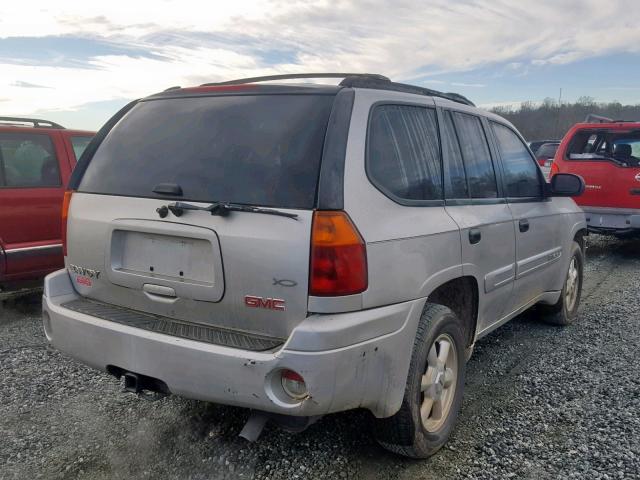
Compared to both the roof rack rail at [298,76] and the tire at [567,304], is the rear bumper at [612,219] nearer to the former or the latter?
the tire at [567,304]

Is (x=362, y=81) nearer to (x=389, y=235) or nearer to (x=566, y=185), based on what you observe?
(x=389, y=235)

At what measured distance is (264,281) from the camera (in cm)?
231

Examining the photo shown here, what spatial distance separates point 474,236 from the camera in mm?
3148

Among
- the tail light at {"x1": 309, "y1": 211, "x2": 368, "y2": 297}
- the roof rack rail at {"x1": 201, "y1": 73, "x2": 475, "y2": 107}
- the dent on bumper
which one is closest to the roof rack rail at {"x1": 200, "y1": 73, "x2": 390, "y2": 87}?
the roof rack rail at {"x1": 201, "y1": 73, "x2": 475, "y2": 107}

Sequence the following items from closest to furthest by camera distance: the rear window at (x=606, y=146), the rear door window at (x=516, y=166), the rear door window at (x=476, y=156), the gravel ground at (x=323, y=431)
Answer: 1. the gravel ground at (x=323, y=431)
2. the rear door window at (x=476, y=156)
3. the rear door window at (x=516, y=166)
4. the rear window at (x=606, y=146)

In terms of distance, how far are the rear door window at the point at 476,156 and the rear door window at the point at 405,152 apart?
341mm

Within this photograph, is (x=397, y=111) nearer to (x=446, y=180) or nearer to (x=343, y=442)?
(x=446, y=180)

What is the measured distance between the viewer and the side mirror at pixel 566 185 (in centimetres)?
443

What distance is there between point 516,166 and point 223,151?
2449mm

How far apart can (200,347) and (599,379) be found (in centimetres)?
289

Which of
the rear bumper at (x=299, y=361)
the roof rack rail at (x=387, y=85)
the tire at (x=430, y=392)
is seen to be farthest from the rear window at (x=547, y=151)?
the rear bumper at (x=299, y=361)

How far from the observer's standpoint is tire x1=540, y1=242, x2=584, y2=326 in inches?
196

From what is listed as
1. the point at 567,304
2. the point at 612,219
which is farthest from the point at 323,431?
the point at 612,219

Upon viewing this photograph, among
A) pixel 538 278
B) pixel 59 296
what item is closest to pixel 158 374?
pixel 59 296
